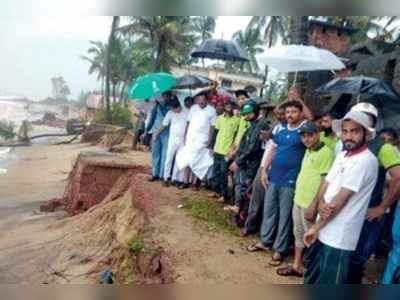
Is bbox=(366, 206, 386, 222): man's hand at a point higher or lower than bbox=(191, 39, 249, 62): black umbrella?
lower

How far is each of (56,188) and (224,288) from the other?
36.6 ft

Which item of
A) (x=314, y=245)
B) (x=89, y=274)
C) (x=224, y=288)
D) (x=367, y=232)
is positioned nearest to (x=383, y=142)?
(x=367, y=232)

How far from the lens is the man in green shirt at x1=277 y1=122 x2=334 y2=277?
351 cm

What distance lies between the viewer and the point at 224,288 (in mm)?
2957

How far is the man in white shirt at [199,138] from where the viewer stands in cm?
581

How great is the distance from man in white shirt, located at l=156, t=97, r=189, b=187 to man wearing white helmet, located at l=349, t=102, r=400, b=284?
11.3 ft

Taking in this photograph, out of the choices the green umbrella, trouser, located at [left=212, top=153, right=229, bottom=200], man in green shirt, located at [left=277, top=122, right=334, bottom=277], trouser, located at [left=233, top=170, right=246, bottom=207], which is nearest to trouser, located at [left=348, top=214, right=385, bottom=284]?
man in green shirt, located at [left=277, top=122, right=334, bottom=277]

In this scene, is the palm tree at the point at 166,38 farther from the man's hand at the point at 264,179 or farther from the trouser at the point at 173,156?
the man's hand at the point at 264,179

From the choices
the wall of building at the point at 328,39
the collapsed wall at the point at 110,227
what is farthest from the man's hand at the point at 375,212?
the wall of building at the point at 328,39

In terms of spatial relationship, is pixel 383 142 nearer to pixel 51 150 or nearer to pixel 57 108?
pixel 51 150

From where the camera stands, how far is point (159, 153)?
6.52 m

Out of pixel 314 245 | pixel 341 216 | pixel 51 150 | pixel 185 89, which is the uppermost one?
pixel 185 89

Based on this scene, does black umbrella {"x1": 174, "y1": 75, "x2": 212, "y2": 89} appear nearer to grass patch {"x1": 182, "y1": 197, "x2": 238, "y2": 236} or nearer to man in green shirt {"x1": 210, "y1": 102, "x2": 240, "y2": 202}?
man in green shirt {"x1": 210, "y1": 102, "x2": 240, "y2": 202}

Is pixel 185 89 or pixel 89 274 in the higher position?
pixel 185 89
